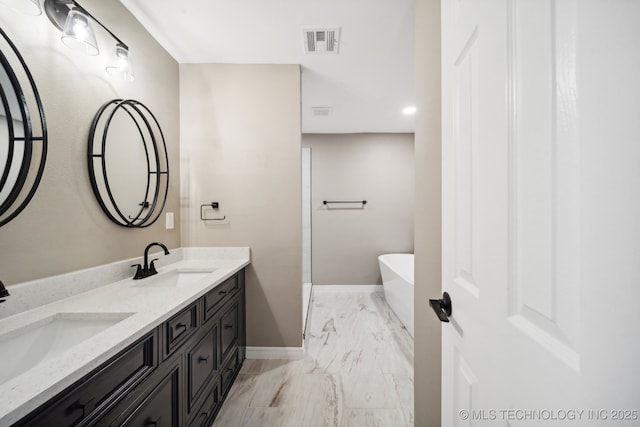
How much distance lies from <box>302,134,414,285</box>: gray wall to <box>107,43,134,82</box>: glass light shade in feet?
8.84

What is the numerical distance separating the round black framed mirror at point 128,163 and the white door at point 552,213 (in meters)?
1.73

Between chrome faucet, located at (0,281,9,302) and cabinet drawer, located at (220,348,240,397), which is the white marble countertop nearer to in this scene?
chrome faucet, located at (0,281,9,302)

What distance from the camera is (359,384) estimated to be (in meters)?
1.88

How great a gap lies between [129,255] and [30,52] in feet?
3.54

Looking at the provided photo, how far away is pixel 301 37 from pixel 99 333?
2078 mm

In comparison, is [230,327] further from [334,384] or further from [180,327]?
[334,384]

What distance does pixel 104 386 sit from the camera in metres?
0.76

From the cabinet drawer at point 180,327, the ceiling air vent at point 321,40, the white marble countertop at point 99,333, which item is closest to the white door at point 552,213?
the white marble countertop at point 99,333

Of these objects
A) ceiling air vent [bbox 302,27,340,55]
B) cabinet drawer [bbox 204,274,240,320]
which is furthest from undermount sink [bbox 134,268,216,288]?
ceiling air vent [bbox 302,27,340,55]

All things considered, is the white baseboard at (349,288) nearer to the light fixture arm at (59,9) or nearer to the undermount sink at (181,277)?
the undermount sink at (181,277)

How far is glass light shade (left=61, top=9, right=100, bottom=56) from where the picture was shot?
1170mm

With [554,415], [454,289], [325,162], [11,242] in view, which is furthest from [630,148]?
[325,162]

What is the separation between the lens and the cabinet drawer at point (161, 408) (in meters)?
0.90

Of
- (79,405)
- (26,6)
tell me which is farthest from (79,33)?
(79,405)
